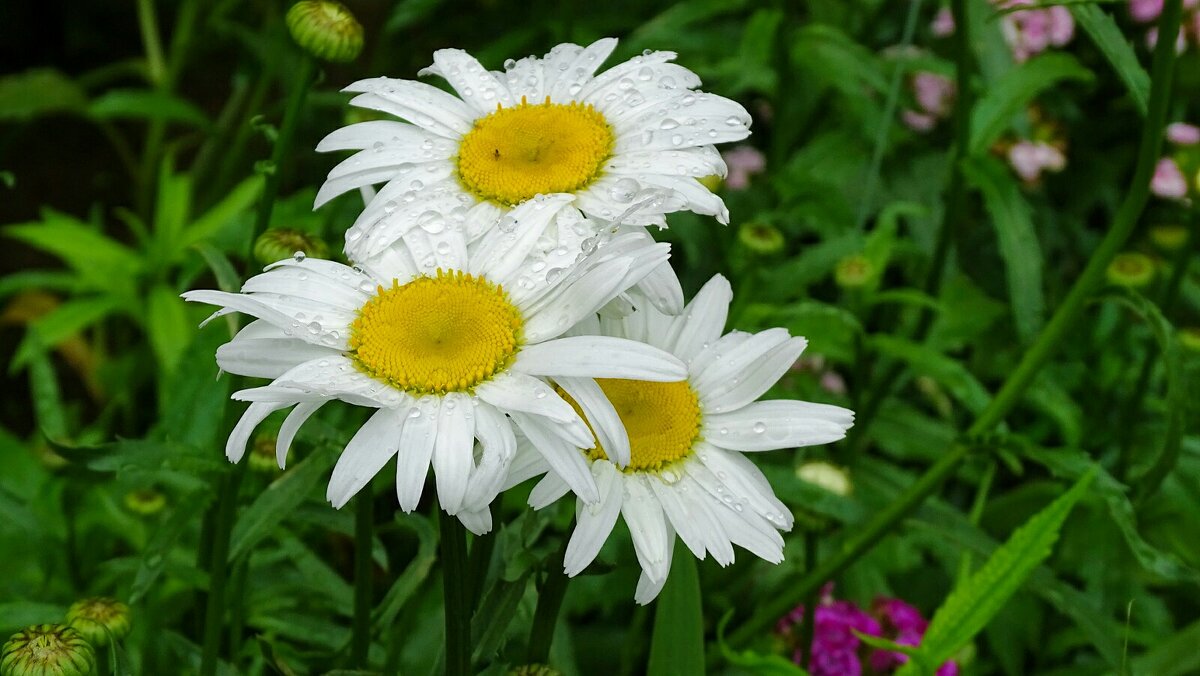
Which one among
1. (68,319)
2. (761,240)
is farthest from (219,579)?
(68,319)

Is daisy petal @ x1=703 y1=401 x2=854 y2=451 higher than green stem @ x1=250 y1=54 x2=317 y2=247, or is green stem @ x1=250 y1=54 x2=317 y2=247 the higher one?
green stem @ x1=250 y1=54 x2=317 y2=247

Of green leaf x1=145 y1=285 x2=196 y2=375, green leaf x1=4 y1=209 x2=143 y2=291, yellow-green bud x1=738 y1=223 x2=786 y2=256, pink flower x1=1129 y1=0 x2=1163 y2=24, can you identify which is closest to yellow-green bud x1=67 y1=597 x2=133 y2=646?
yellow-green bud x1=738 y1=223 x2=786 y2=256

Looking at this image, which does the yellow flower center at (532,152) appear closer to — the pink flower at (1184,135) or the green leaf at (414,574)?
the green leaf at (414,574)

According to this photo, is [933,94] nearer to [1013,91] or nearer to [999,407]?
[1013,91]

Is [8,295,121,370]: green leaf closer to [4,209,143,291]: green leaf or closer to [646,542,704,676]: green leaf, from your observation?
[4,209,143,291]: green leaf

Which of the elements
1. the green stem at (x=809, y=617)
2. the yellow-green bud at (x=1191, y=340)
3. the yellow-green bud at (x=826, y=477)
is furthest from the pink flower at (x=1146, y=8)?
the green stem at (x=809, y=617)

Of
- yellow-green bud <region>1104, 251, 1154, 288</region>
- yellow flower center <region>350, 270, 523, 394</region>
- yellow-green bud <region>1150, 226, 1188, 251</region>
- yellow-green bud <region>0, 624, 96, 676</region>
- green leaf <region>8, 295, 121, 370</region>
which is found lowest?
green leaf <region>8, 295, 121, 370</region>
